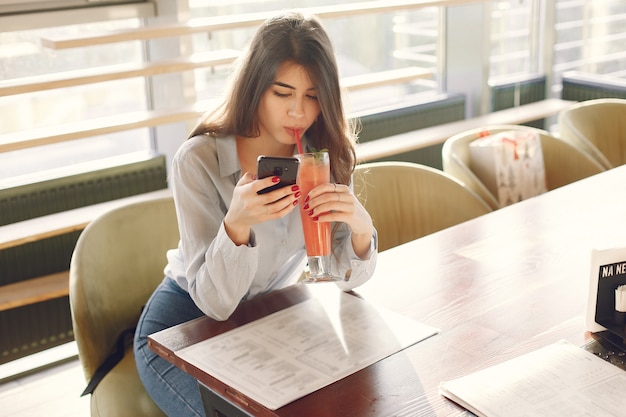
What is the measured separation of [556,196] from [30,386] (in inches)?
78.7

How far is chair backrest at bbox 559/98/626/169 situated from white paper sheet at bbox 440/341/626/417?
7.24 ft

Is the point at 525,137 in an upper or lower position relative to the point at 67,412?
upper

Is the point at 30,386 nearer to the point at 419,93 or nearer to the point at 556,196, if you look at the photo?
the point at 556,196

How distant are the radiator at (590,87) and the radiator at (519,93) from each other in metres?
0.15

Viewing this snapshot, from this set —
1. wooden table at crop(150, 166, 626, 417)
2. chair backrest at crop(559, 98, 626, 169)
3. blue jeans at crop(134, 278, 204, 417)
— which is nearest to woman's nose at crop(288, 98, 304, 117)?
wooden table at crop(150, 166, 626, 417)

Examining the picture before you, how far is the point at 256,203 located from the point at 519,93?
3739mm

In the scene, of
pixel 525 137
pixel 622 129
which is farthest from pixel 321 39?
pixel 622 129

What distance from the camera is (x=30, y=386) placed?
3135 millimetres

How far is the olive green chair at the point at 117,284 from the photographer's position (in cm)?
205

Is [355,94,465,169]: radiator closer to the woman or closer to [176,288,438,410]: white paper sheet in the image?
the woman

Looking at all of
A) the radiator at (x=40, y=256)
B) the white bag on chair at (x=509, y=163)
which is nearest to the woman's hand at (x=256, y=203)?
the white bag on chair at (x=509, y=163)

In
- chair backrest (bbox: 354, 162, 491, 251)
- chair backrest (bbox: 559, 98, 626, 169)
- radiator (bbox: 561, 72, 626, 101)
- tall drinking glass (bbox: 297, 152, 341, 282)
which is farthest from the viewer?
radiator (bbox: 561, 72, 626, 101)

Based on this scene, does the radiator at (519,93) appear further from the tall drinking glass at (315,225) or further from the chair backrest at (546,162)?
the tall drinking glass at (315,225)

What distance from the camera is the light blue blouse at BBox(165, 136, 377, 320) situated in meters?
1.75
